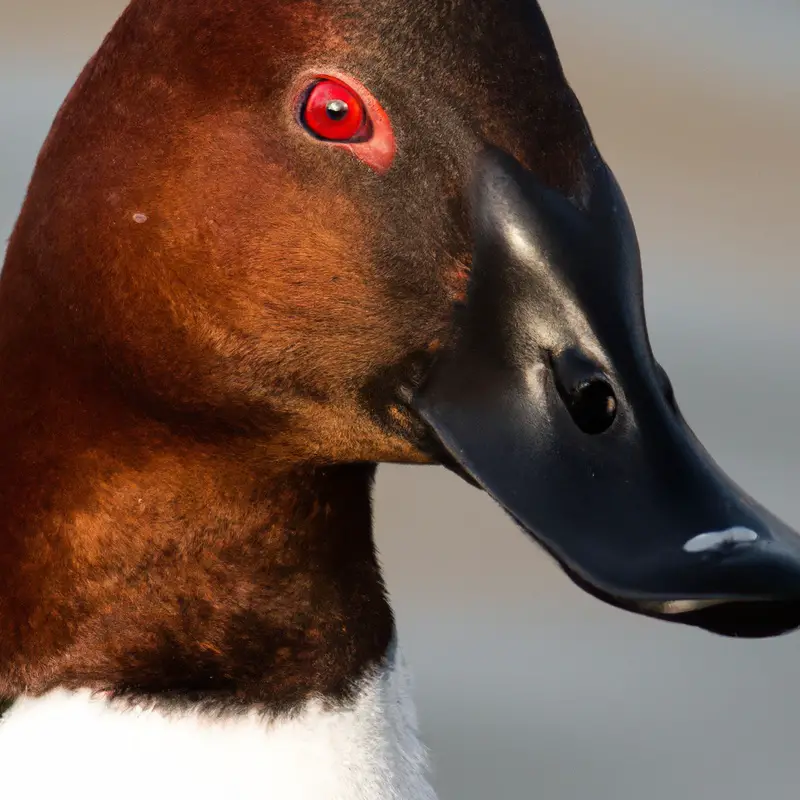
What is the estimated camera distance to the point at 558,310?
1531 millimetres

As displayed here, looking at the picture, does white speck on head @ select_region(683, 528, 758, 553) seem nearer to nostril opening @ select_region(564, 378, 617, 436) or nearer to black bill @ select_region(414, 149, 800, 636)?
black bill @ select_region(414, 149, 800, 636)

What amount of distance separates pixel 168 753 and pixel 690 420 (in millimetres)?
2181

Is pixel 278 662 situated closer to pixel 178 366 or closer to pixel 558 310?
pixel 178 366

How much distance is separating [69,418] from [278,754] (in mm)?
355

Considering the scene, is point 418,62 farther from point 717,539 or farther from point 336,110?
point 717,539

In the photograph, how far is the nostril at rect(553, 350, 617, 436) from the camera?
1522 millimetres

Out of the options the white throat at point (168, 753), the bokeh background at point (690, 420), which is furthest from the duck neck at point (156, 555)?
the bokeh background at point (690, 420)

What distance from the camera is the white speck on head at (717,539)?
4.91 feet

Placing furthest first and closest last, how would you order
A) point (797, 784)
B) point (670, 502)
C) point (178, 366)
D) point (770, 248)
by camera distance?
point (770, 248)
point (797, 784)
point (178, 366)
point (670, 502)

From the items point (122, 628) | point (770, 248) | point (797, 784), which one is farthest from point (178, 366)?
point (770, 248)

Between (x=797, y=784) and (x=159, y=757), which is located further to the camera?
(x=797, y=784)

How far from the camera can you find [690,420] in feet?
12.2

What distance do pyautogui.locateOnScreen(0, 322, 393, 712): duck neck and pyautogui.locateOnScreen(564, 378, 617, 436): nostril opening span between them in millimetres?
280

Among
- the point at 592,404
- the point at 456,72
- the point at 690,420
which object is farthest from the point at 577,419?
the point at 690,420
